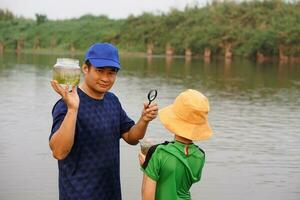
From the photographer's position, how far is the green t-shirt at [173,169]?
2.29 metres

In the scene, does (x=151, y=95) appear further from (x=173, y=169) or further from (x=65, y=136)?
(x=65, y=136)

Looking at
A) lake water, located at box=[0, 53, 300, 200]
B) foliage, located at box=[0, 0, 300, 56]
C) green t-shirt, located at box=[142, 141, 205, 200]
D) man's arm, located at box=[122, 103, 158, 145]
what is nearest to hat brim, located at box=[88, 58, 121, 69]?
A: man's arm, located at box=[122, 103, 158, 145]

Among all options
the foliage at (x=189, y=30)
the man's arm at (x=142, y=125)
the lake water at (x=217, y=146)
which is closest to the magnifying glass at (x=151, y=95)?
the man's arm at (x=142, y=125)

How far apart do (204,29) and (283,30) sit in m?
7.09

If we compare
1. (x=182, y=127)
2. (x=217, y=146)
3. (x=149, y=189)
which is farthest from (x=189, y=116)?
(x=217, y=146)

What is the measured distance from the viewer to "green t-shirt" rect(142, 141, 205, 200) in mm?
2287

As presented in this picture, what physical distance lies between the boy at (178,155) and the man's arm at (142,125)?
0.06 metres

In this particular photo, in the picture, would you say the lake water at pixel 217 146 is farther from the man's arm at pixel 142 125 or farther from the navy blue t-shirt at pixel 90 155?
the navy blue t-shirt at pixel 90 155

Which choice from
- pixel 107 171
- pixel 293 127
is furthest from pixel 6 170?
pixel 293 127

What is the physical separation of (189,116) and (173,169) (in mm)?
242

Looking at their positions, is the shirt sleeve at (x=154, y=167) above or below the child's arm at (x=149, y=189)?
above

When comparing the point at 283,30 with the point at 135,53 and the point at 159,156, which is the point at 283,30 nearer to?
the point at 135,53

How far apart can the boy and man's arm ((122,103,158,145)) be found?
59mm

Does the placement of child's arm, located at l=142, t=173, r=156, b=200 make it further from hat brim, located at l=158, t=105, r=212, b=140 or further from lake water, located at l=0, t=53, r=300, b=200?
lake water, located at l=0, t=53, r=300, b=200
